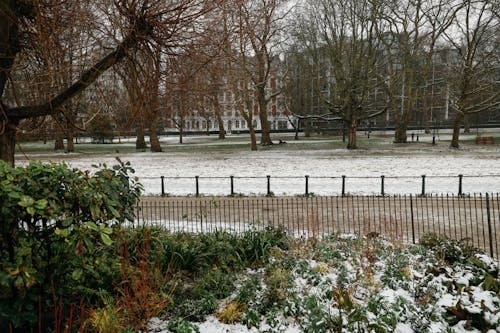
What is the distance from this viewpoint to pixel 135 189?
571cm

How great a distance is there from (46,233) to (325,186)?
522 inches

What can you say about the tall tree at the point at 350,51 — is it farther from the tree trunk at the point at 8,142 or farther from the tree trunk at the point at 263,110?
the tree trunk at the point at 8,142

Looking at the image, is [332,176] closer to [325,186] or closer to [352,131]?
[325,186]

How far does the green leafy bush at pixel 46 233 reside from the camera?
404cm

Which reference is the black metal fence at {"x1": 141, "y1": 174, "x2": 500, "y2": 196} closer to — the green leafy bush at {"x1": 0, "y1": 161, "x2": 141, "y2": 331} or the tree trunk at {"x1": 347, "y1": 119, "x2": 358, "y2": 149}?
the green leafy bush at {"x1": 0, "y1": 161, "x2": 141, "y2": 331}

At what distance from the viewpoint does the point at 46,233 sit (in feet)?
14.4

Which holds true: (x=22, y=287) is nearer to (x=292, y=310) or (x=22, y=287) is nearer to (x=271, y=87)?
(x=292, y=310)

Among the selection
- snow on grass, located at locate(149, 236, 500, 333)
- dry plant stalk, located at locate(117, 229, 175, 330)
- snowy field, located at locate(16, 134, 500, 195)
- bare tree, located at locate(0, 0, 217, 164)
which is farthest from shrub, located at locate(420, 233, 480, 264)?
snowy field, located at locate(16, 134, 500, 195)

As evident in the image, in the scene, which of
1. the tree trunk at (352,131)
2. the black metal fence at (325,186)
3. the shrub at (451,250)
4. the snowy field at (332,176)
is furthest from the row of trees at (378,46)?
the shrub at (451,250)

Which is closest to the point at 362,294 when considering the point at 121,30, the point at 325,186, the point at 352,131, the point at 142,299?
the point at 142,299

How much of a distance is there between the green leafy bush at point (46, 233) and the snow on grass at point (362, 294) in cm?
135

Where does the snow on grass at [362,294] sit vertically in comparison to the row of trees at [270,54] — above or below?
below

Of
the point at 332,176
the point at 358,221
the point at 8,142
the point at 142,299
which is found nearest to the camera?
the point at 142,299

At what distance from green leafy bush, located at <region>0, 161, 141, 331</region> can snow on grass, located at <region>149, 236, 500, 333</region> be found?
4.42 feet
